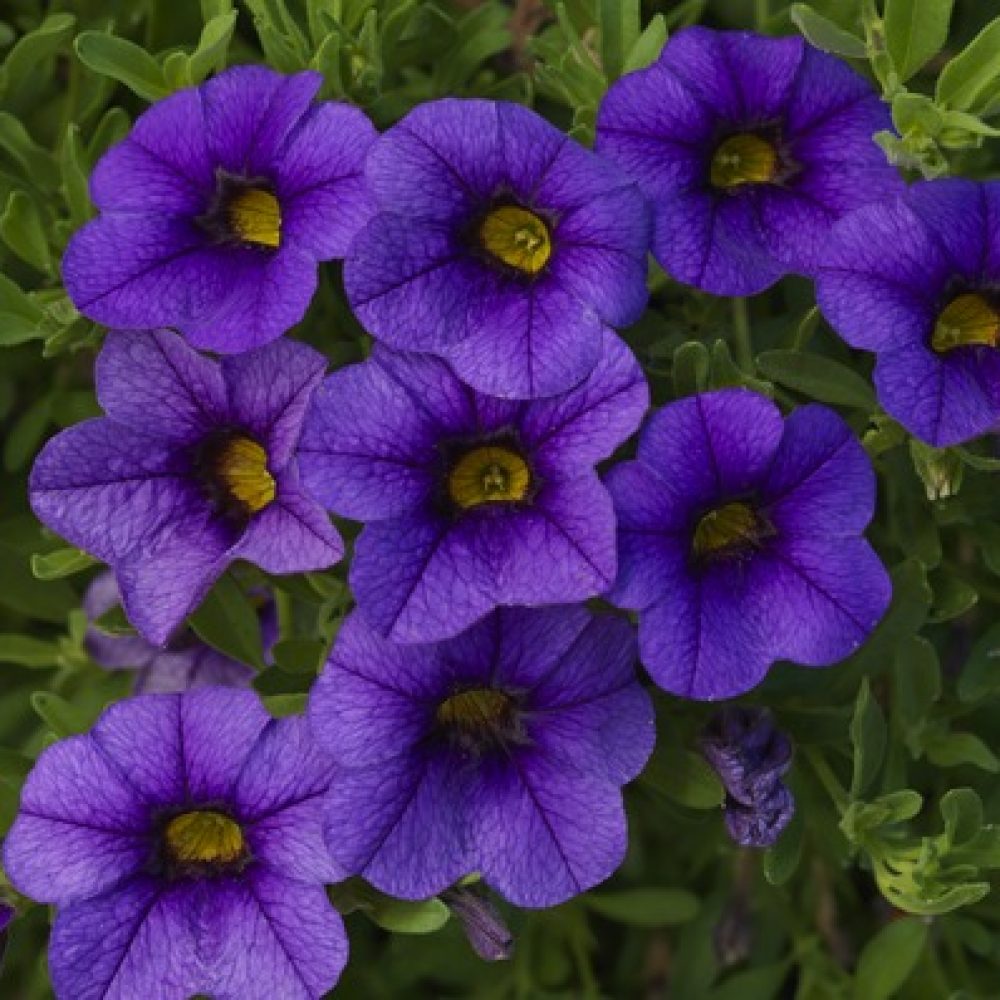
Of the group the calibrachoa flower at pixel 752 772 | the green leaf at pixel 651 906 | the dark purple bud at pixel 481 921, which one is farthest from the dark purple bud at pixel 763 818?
the green leaf at pixel 651 906

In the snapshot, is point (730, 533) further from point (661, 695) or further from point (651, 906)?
point (651, 906)

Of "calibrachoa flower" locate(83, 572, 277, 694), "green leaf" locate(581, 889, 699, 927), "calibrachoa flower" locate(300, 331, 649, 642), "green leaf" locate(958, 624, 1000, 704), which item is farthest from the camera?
"green leaf" locate(581, 889, 699, 927)

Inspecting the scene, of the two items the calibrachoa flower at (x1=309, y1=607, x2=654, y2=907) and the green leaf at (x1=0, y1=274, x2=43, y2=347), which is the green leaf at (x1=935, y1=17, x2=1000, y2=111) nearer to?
the calibrachoa flower at (x1=309, y1=607, x2=654, y2=907)

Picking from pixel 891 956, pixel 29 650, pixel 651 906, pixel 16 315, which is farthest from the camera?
pixel 651 906

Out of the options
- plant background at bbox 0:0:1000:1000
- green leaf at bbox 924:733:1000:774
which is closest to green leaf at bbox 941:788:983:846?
plant background at bbox 0:0:1000:1000

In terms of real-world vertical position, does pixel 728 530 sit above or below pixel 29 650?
above

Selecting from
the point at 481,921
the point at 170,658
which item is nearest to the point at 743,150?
the point at 481,921
